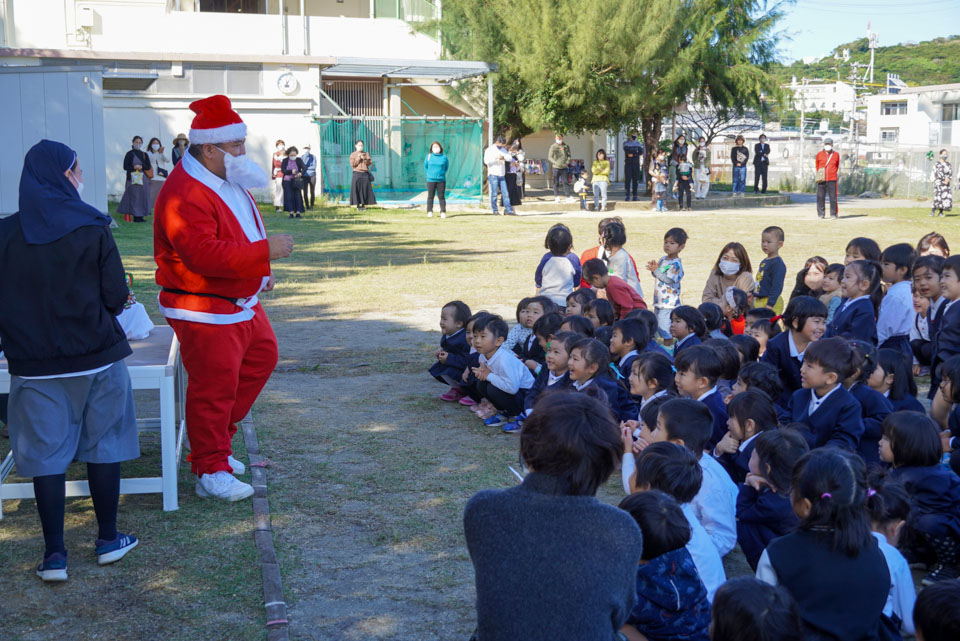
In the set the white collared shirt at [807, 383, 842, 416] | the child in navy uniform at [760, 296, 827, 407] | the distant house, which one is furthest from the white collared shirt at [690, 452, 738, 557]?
the distant house

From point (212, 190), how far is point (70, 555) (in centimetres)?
177

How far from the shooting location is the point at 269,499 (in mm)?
4863

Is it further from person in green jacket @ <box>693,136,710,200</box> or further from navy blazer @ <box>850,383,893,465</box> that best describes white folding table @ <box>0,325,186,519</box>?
person in green jacket @ <box>693,136,710,200</box>

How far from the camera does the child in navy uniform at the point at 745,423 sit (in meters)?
4.49

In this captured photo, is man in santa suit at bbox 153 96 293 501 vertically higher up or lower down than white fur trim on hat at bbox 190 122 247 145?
lower down

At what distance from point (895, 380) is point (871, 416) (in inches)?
24.7

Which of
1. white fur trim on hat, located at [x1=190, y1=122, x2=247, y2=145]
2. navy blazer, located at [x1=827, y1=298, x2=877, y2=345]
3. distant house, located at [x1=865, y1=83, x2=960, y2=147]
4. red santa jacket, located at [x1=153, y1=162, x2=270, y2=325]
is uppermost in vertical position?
distant house, located at [x1=865, y1=83, x2=960, y2=147]

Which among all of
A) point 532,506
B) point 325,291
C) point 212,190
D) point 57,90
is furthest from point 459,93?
point 532,506

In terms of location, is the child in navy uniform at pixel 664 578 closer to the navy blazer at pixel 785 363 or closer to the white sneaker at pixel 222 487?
the white sneaker at pixel 222 487

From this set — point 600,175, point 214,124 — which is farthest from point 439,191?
point 214,124

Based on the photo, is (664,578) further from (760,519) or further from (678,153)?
(678,153)

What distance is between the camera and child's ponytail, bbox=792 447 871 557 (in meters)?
2.86

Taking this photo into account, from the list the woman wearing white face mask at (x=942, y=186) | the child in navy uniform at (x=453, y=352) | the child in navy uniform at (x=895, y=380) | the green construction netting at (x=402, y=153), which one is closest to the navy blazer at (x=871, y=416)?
the child in navy uniform at (x=895, y=380)

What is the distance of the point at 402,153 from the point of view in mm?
26172
